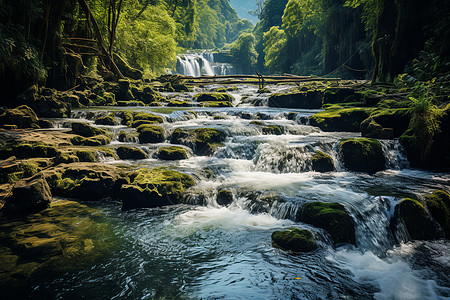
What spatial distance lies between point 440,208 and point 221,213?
417 centimetres

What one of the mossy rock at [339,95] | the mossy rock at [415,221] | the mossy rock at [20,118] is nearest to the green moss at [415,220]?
the mossy rock at [415,221]

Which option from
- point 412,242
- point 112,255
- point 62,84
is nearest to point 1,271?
point 112,255

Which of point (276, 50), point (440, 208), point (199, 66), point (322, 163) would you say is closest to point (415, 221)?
point (440, 208)

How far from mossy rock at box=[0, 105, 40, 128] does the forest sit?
0.23ft

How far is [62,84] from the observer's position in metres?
15.4

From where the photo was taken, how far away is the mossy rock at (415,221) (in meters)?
4.57

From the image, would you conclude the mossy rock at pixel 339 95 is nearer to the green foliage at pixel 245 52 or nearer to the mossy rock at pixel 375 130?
the mossy rock at pixel 375 130

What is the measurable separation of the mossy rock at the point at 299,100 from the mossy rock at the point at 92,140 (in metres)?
11.7

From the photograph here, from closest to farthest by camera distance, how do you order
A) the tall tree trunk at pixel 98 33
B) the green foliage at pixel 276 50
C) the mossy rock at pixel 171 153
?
the mossy rock at pixel 171 153, the tall tree trunk at pixel 98 33, the green foliage at pixel 276 50

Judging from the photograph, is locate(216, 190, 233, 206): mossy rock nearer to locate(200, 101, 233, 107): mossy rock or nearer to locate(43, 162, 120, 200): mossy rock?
locate(43, 162, 120, 200): mossy rock

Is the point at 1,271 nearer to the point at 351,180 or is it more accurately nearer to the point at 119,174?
the point at 119,174

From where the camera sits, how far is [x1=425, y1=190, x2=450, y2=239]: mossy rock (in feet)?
15.3

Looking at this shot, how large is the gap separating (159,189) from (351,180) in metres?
5.03

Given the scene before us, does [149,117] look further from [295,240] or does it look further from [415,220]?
[415,220]
